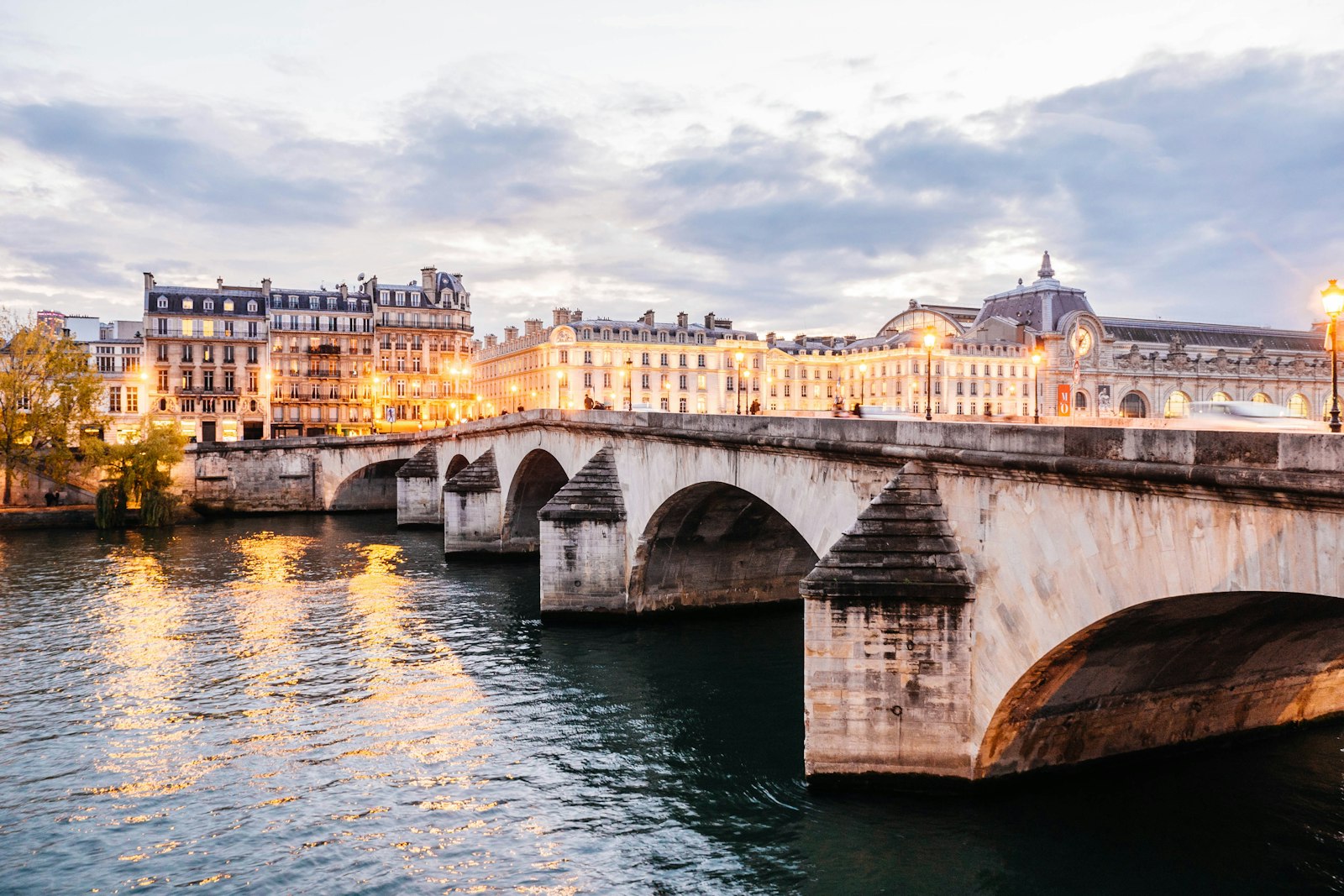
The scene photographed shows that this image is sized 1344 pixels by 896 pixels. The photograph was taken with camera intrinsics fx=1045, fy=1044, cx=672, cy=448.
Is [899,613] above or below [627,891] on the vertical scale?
above

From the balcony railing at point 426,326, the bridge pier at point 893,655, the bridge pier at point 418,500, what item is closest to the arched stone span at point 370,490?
the bridge pier at point 418,500

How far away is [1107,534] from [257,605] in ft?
89.4

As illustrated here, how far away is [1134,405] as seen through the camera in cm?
7231

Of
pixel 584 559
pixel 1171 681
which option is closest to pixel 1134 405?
pixel 584 559

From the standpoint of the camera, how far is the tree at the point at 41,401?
56.5 metres

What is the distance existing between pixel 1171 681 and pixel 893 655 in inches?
168

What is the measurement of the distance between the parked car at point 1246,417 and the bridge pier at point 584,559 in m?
14.8

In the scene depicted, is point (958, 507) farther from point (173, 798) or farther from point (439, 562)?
point (439, 562)

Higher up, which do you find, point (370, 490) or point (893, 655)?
point (370, 490)

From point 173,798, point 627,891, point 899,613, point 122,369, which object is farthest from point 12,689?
point 122,369

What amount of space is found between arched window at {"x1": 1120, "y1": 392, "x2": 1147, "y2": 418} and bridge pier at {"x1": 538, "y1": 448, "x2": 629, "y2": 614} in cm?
5233

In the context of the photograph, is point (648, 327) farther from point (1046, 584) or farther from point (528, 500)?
point (1046, 584)

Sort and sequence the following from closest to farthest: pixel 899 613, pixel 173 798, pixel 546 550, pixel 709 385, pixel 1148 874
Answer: pixel 1148 874, pixel 899 613, pixel 173 798, pixel 546 550, pixel 709 385

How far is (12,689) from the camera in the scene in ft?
73.8
